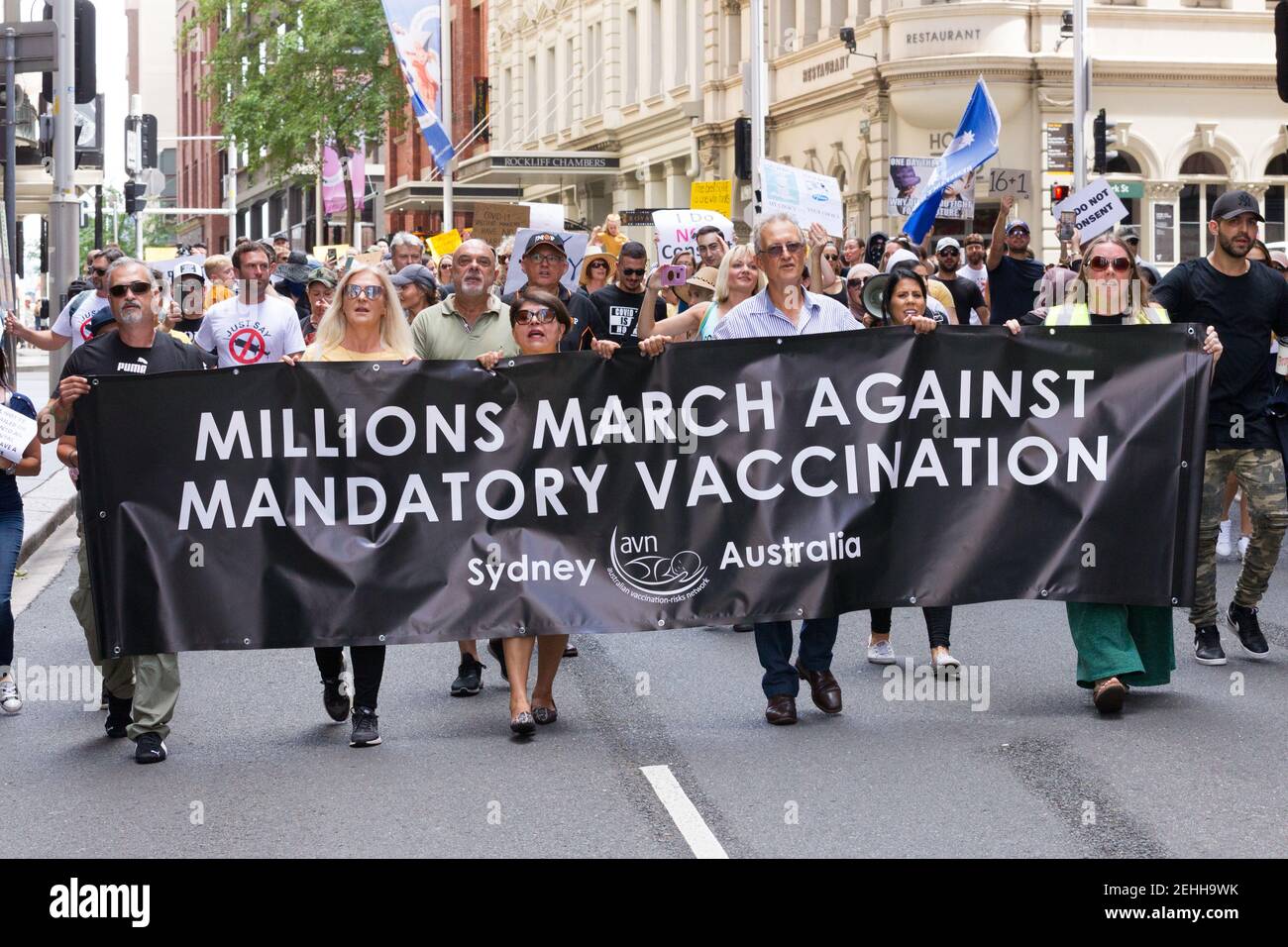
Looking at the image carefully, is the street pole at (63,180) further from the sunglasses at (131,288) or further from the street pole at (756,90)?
the street pole at (756,90)

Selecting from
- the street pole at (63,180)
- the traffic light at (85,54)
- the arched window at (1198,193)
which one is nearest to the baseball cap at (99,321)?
the traffic light at (85,54)

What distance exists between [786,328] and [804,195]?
1089 cm

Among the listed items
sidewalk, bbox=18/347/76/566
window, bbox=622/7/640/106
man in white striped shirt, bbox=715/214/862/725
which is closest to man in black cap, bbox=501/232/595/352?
man in white striped shirt, bbox=715/214/862/725

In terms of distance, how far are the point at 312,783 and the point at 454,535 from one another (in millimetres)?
1245

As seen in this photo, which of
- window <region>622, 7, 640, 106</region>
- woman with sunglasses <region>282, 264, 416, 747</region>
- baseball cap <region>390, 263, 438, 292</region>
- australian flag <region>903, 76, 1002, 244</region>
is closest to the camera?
woman with sunglasses <region>282, 264, 416, 747</region>

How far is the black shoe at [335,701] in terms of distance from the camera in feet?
27.8

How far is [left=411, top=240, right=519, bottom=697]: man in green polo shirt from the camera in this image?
930 centimetres

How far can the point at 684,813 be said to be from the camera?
22.2ft

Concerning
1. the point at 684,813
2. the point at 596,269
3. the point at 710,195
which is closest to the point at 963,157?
the point at 596,269

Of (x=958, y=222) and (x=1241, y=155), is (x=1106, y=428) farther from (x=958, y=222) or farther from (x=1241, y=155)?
(x=1241, y=155)

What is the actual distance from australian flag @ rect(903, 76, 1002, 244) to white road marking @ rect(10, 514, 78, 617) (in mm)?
7846

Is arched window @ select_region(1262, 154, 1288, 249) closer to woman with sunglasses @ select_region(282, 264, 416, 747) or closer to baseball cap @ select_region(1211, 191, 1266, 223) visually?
baseball cap @ select_region(1211, 191, 1266, 223)

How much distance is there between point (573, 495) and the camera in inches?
321

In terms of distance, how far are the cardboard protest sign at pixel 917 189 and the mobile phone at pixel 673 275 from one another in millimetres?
7992
